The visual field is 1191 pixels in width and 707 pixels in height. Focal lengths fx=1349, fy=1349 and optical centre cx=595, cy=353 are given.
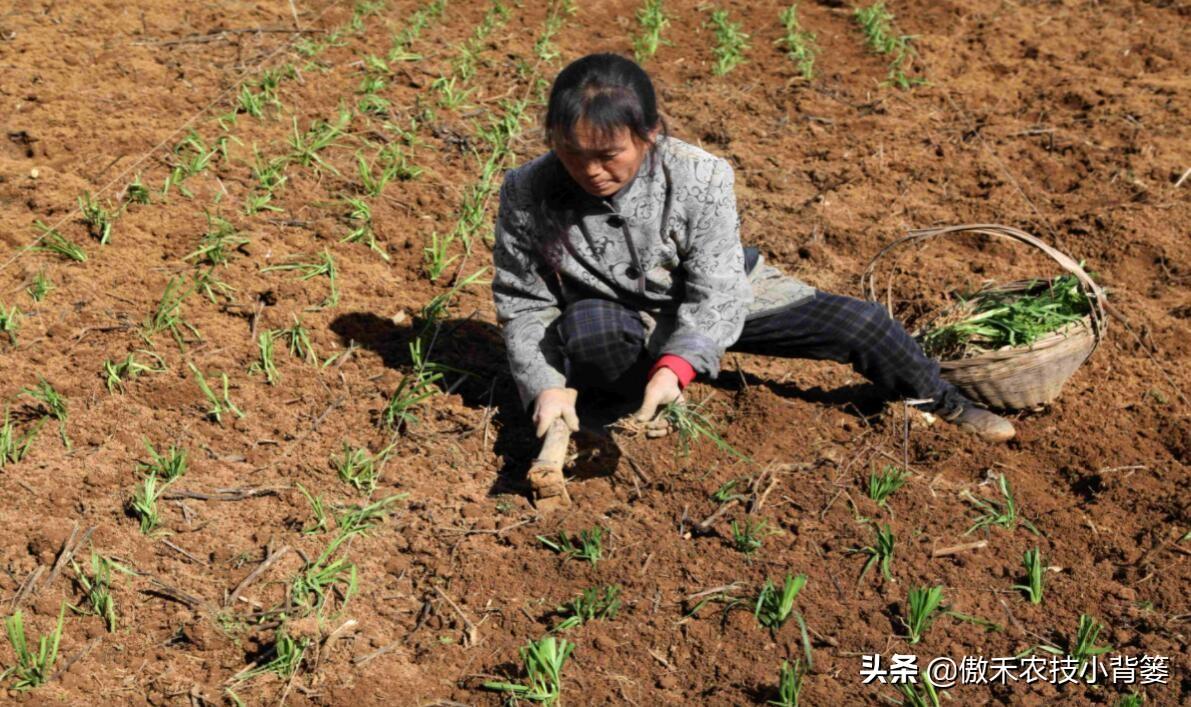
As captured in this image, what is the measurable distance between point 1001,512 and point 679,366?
3.06 feet

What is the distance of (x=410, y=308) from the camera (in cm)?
422

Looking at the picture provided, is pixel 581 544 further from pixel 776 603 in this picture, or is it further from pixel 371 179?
pixel 371 179

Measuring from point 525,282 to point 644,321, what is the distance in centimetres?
34

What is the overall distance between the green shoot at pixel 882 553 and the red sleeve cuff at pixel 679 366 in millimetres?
581

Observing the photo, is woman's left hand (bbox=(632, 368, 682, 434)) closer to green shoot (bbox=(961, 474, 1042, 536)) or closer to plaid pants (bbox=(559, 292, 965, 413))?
plaid pants (bbox=(559, 292, 965, 413))

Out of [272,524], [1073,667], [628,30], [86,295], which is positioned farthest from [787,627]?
[628,30]

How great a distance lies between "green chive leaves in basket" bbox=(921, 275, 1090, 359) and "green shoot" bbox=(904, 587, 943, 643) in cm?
112

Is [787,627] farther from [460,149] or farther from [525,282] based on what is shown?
[460,149]

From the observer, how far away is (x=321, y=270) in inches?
166

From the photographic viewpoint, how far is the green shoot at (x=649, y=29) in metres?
5.86

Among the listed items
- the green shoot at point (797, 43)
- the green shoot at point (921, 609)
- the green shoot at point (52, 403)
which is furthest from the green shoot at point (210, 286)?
the green shoot at point (797, 43)

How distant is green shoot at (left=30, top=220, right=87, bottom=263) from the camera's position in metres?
4.10

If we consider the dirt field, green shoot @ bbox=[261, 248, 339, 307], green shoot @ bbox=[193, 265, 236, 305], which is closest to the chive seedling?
the dirt field

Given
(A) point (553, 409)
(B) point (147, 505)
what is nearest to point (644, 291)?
(A) point (553, 409)
